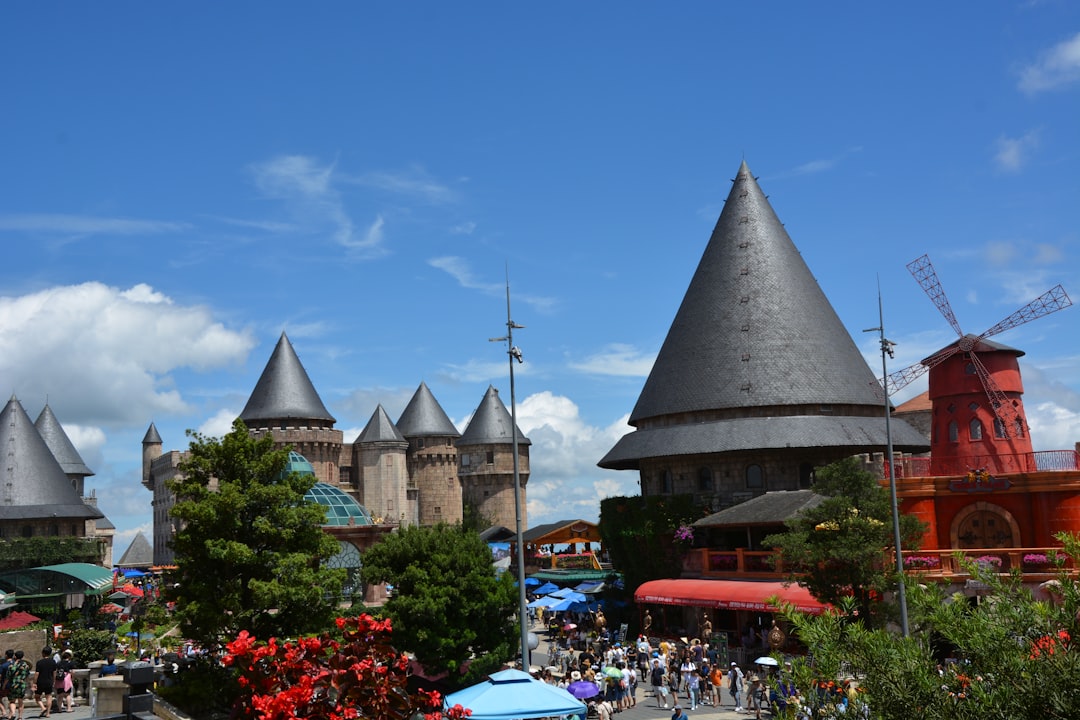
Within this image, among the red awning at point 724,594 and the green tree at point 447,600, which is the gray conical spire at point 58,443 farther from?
the green tree at point 447,600

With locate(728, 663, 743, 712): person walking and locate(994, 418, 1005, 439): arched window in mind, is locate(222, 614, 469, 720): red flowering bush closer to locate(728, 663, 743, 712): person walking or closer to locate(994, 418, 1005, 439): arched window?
locate(728, 663, 743, 712): person walking

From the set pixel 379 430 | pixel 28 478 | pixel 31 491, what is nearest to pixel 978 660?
pixel 31 491

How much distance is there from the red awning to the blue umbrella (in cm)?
1234

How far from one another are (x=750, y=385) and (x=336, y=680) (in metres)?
33.6

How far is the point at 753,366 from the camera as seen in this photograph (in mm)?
40812

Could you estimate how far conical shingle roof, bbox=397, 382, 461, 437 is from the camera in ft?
328

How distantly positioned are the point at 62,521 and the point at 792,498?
50.8 metres

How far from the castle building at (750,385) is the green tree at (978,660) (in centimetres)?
3116

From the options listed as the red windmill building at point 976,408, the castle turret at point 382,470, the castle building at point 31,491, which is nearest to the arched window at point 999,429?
the red windmill building at point 976,408

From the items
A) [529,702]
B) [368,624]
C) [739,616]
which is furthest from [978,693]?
[739,616]

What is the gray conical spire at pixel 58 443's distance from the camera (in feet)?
299

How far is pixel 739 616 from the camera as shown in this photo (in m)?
33.9

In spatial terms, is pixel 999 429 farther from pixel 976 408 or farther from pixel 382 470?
pixel 382 470

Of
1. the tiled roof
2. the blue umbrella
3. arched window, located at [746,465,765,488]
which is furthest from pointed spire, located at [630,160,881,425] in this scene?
the blue umbrella
